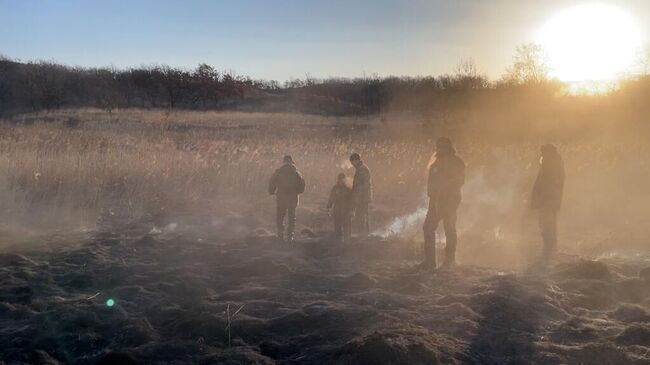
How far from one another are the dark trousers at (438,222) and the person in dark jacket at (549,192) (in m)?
2.16

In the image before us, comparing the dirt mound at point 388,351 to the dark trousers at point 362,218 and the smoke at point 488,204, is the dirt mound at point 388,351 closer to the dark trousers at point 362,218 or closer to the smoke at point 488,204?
the dark trousers at point 362,218

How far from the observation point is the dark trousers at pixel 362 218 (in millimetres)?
12917

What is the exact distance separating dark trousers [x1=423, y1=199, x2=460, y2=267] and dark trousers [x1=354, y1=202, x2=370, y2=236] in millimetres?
3154

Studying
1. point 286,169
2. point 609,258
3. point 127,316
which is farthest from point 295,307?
point 609,258

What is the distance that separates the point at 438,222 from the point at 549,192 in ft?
8.59

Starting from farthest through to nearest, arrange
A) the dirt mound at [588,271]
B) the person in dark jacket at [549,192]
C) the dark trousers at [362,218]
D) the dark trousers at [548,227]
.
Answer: the dark trousers at [362,218]
the dark trousers at [548,227]
the person in dark jacket at [549,192]
the dirt mound at [588,271]

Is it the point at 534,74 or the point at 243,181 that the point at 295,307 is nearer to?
the point at 243,181

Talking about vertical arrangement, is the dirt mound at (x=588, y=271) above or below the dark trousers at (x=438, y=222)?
below

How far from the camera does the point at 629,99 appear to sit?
123 ft

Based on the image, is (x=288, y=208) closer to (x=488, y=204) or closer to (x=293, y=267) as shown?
(x=293, y=267)

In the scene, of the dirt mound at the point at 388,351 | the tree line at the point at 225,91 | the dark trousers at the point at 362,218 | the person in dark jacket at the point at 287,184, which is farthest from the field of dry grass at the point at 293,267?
the tree line at the point at 225,91

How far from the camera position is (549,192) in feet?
35.8

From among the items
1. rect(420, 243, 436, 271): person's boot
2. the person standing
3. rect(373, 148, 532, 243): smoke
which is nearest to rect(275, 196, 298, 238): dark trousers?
the person standing

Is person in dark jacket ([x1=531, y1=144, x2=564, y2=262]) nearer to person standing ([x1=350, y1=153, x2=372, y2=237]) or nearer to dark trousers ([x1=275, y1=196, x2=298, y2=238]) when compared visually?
person standing ([x1=350, y1=153, x2=372, y2=237])
